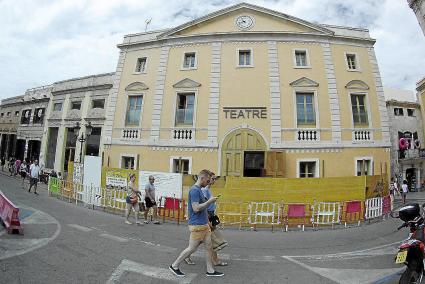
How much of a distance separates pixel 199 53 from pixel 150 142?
20.5ft

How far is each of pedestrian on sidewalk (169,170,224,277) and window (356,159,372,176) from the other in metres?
14.3

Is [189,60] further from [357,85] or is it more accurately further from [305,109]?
[357,85]

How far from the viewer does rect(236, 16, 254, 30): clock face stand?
59.1ft

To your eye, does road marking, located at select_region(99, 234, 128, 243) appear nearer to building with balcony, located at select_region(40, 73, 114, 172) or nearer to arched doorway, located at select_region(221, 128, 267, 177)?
arched doorway, located at select_region(221, 128, 267, 177)

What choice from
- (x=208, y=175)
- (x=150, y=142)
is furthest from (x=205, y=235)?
(x=150, y=142)

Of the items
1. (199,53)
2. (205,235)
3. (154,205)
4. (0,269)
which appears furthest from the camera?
(199,53)

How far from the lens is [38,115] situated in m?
31.3

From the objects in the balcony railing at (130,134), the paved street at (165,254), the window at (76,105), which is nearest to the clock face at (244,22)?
the balcony railing at (130,134)

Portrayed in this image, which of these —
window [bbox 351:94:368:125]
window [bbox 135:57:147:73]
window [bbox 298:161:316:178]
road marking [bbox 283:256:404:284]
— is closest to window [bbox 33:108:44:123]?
window [bbox 135:57:147:73]

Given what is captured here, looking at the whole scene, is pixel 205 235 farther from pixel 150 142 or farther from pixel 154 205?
pixel 150 142

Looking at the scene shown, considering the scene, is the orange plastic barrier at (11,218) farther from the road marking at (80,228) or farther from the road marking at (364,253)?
the road marking at (364,253)

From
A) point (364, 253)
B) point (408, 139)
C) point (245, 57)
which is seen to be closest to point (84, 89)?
point (245, 57)

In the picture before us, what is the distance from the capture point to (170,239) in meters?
8.05

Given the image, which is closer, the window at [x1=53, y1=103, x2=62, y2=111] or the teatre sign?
the teatre sign
